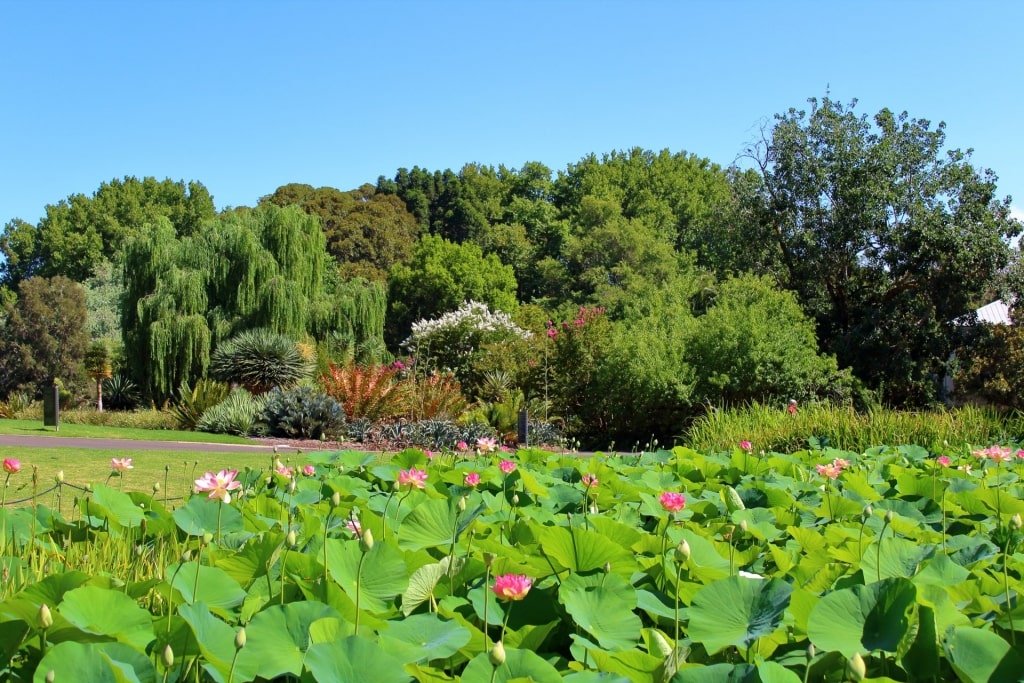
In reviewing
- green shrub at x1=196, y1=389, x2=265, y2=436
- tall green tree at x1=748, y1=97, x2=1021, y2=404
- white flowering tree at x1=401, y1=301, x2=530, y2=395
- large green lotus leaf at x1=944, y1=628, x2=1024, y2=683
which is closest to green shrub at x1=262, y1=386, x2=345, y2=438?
green shrub at x1=196, y1=389, x2=265, y2=436

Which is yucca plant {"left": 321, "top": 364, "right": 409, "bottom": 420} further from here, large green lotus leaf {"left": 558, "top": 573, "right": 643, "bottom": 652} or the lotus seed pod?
the lotus seed pod

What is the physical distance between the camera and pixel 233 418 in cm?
1519

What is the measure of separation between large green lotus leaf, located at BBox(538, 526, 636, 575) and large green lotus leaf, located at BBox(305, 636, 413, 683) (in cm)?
60

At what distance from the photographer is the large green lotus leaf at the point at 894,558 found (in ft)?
5.54

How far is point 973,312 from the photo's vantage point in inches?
826

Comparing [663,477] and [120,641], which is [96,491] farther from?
[663,477]

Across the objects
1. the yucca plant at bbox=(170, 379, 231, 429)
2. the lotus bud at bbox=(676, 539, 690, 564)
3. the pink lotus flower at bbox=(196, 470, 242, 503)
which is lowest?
the yucca plant at bbox=(170, 379, 231, 429)

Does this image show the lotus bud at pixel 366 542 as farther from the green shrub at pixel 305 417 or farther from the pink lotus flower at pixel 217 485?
the green shrub at pixel 305 417

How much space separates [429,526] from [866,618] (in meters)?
0.96

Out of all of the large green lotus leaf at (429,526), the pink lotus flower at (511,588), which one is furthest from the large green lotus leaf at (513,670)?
the large green lotus leaf at (429,526)

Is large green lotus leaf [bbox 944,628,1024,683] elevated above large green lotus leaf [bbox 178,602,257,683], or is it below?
below

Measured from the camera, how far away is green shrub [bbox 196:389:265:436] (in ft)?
49.4

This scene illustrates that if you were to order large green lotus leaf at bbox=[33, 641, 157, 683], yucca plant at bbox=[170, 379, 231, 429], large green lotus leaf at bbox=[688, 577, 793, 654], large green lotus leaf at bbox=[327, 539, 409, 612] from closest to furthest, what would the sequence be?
large green lotus leaf at bbox=[33, 641, 157, 683], large green lotus leaf at bbox=[688, 577, 793, 654], large green lotus leaf at bbox=[327, 539, 409, 612], yucca plant at bbox=[170, 379, 231, 429]

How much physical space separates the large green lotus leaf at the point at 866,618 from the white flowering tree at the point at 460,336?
20.3m
